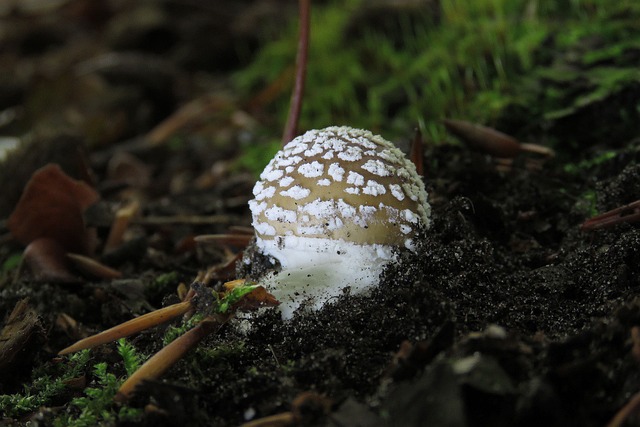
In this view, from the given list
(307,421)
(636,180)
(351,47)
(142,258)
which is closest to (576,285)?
(636,180)

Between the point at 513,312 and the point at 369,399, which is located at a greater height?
the point at 369,399

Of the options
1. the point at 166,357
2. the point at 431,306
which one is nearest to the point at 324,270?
the point at 431,306

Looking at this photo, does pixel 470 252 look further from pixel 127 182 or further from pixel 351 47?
pixel 351 47

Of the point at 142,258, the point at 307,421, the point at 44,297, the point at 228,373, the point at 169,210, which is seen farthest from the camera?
the point at 169,210

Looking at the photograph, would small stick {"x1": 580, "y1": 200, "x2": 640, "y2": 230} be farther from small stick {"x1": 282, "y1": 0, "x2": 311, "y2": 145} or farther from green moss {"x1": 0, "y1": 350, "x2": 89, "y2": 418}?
green moss {"x1": 0, "y1": 350, "x2": 89, "y2": 418}

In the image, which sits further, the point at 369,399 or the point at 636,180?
the point at 636,180

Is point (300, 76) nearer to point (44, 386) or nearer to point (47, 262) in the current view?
point (47, 262)

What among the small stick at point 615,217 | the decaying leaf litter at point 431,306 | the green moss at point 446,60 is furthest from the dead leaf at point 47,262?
the small stick at point 615,217
